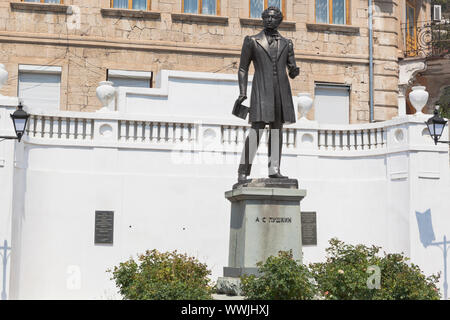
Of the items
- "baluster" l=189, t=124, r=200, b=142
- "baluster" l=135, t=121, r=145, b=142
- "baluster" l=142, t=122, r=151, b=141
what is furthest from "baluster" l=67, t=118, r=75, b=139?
"baluster" l=189, t=124, r=200, b=142

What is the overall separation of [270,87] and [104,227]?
16.9 feet

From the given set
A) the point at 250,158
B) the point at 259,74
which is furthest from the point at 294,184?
the point at 259,74

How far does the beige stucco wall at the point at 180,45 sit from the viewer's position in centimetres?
2042

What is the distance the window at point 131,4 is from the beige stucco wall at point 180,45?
0.28 meters

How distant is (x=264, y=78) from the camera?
35.7ft

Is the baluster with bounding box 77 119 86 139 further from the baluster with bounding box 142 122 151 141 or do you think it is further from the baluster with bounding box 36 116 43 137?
the baluster with bounding box 142 122 151 141

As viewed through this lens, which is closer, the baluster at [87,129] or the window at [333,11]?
the baluster at [87,129]

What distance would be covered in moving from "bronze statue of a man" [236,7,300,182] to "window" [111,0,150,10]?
11.0 metres

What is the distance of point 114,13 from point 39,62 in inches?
100

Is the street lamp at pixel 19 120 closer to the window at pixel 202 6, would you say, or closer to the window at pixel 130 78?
the window at pixel 130 78

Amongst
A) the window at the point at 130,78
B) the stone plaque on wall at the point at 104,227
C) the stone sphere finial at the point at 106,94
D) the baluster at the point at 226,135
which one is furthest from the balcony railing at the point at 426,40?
the stone plaque on wall at the point at 104,227

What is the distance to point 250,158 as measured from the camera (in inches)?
438

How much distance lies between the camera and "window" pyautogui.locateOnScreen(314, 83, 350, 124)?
22.3m

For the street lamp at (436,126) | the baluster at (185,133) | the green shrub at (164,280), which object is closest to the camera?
the green shrub at (164,280)
